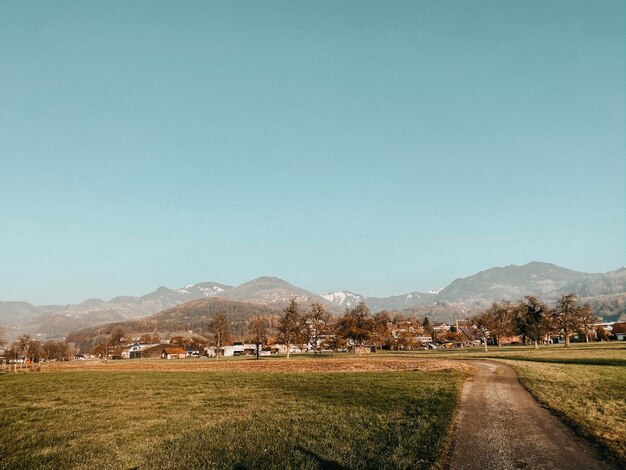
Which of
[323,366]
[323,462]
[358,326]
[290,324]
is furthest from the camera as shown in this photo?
[290,324]

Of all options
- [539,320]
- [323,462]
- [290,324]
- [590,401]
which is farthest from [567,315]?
[323,462]

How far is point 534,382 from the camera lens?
3262 centimetres

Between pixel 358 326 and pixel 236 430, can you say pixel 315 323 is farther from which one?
pixel 236 430

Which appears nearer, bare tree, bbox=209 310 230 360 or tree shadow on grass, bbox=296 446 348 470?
tree shadow on grass, bbox=296 446 348 470

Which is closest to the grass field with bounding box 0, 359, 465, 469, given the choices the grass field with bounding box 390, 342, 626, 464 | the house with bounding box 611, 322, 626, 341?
the grass field with bounding box 390, 342, 626, 464

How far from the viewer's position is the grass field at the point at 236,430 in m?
14.6

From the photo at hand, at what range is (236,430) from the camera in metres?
18.9

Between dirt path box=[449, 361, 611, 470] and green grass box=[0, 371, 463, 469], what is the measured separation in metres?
0.99

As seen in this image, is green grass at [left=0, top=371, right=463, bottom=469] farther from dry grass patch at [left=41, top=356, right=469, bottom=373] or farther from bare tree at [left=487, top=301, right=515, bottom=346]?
bare tree at [left=487, top=301, right=515, bottom=346]

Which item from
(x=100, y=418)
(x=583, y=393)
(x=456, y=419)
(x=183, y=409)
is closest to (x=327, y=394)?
(x=183, y=409)

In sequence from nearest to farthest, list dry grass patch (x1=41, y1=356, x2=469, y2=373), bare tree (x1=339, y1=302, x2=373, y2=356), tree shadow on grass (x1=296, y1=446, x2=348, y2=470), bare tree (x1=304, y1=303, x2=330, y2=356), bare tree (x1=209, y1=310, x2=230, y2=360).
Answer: tree shadow on grass (x1=296, y1=446, x2=348, y2=470)
dry grass patch (x1=41, y1=356, x2=469, y2=373)
bare tree (x1=339, y1=302, x2=373, y2=356)
bare tree (x1=304, y1=303, x2=330, y2=356)
bare tree (x1=209, y1=310, x2=230, y2=360)

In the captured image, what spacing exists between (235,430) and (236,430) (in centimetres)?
5

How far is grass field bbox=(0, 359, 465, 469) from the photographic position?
47.9ft

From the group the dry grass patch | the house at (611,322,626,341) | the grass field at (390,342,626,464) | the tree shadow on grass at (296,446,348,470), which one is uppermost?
the tree shadow on grass at (296,446,348,470)
